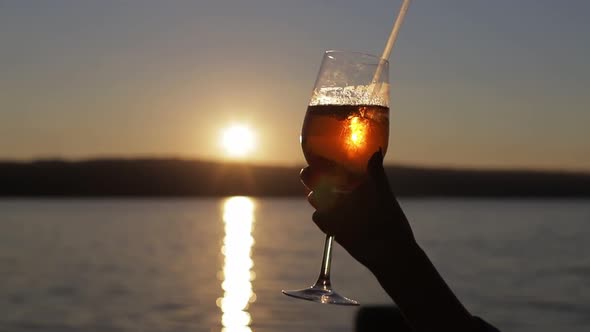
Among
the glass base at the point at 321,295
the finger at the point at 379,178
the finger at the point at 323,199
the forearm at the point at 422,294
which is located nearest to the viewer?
the forearm at the point at 422,294

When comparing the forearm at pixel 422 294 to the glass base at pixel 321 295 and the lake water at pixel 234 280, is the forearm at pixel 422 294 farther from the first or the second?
the lake water at pixel 234 280

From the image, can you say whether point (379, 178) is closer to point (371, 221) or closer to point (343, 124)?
point (371, 221)

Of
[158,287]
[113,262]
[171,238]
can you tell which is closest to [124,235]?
[171,238]

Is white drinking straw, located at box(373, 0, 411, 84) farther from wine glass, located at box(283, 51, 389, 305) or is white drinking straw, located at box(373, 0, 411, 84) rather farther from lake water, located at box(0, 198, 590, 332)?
lake water, located at box(0, 198, 590, 332)

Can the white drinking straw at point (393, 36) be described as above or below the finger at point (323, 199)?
above

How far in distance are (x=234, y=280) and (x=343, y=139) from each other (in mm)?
55144

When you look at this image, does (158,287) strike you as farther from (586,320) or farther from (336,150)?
(336,150)

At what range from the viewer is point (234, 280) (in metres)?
57.4

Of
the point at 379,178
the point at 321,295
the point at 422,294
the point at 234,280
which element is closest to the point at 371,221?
the point at 379,178

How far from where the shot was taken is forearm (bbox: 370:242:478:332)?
7.15 feet

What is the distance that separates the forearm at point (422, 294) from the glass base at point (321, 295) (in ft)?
2.43

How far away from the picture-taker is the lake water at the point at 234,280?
39000 mm

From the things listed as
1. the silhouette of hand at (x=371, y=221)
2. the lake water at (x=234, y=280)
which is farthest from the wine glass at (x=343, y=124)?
the lake water at (x=234, y=280)

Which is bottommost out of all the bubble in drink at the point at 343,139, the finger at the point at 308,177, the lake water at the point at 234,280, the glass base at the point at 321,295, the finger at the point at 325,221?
the glass base at the point at 321,295
